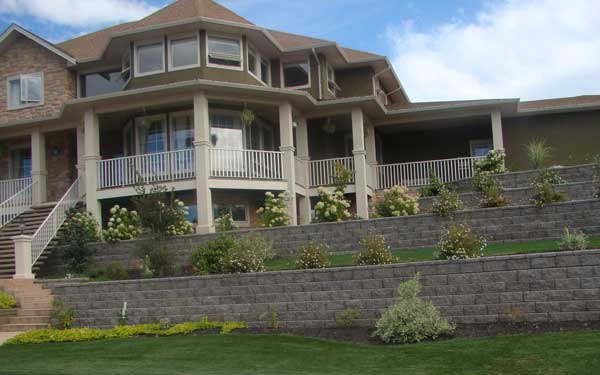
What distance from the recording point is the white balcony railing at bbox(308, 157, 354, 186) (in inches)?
832

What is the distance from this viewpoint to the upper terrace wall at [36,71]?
896 inches

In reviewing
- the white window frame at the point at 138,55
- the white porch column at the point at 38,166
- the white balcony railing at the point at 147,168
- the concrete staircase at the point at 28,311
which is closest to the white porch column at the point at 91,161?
the white balcony railing at the point at 147,168

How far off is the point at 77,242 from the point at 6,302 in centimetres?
291

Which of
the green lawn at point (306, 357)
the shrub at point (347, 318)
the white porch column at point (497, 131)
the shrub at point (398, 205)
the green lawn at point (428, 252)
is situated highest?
the white porch column at point (497, 131)

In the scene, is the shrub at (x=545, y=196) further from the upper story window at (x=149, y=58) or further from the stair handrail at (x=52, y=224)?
the stair handrail at (x=52, y=224)

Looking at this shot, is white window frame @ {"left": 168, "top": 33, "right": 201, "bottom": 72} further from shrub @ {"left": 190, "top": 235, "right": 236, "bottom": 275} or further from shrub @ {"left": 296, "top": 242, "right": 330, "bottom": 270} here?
shrub @ {"left": 296, "top": 242, "right": 330, "bottom": 270}

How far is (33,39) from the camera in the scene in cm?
2300

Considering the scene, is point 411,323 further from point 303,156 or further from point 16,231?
point 16,231

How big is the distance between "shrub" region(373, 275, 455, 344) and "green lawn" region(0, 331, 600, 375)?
37 centimetres

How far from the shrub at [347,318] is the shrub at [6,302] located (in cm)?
722

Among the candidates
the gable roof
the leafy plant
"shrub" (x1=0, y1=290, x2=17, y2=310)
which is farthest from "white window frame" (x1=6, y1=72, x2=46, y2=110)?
the leafy plant

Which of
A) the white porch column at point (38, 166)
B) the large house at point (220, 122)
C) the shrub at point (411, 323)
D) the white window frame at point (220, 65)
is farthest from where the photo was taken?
the white porch column at point (38, 166)

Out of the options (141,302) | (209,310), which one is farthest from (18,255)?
(209,310)

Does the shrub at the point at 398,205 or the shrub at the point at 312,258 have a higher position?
the shrub at the point at 398,205
